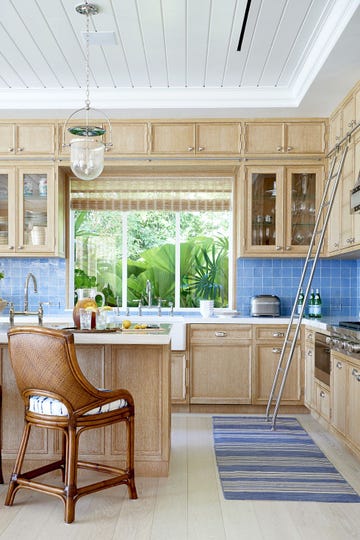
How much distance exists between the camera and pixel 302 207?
206 inches

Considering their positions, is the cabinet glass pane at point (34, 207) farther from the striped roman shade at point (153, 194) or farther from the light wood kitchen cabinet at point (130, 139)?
the light wood kitchen cabinet at point (130, 139)

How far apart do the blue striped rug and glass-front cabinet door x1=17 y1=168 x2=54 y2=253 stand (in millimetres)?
2273

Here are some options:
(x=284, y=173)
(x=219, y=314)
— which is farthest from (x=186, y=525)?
(x=284, y=173)

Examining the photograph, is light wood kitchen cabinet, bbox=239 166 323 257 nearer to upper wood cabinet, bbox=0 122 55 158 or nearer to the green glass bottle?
the green glass bottle

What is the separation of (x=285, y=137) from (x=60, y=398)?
11.2ft

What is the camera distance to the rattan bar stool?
2656mm

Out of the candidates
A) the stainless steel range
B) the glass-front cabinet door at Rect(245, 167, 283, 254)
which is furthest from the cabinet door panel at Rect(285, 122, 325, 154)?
the stainless steel range

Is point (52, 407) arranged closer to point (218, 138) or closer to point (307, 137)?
point (218, 138)

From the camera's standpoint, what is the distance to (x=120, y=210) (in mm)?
5801

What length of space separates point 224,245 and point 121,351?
278 centimetres

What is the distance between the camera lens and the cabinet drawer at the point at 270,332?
5.05 meters

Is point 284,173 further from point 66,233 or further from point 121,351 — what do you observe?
point 121,351

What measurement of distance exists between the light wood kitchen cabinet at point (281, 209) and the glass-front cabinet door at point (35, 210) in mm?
1781

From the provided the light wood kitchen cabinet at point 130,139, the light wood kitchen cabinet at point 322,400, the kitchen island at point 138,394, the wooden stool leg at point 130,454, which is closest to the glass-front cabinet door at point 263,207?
the light wood kitchen cabinet at point 130,139
